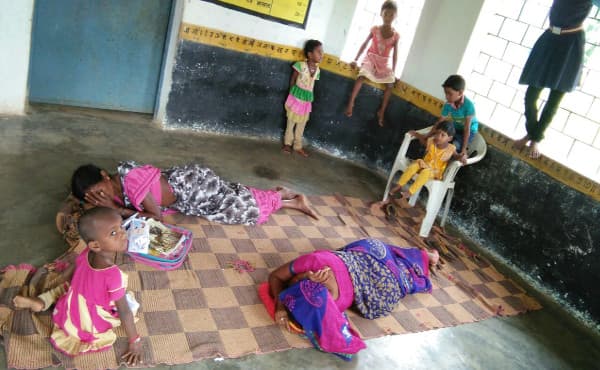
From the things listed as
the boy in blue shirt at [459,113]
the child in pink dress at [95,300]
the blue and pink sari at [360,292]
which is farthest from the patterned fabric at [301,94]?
the child in pink dress at [95,300]

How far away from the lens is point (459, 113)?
4359 mm

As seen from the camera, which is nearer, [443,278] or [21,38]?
[443,278]

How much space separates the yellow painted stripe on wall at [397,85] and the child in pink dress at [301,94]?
194 millimetres

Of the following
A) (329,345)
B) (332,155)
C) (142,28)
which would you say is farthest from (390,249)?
(142,28)

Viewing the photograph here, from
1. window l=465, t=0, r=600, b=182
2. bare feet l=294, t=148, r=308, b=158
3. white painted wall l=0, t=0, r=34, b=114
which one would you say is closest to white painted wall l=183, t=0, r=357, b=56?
bare feet l=294, t=148, r=308, b=158

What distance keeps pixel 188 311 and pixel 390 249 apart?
1519 mm

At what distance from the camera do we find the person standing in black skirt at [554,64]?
3826 mm

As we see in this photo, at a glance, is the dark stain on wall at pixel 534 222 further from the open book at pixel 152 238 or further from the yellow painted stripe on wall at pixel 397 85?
the open book at pixel 152 238

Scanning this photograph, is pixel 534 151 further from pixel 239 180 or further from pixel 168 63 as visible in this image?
pixel 168 63

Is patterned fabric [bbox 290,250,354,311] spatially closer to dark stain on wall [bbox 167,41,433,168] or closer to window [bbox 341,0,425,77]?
dark stain on wall [bbox 167,41,433,168]

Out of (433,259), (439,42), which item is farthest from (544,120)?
(433,259)

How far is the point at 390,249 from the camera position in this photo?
11.1 ft

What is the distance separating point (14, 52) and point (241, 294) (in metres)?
3.13

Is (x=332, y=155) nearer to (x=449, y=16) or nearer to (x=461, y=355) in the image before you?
(x=449, y=16)
